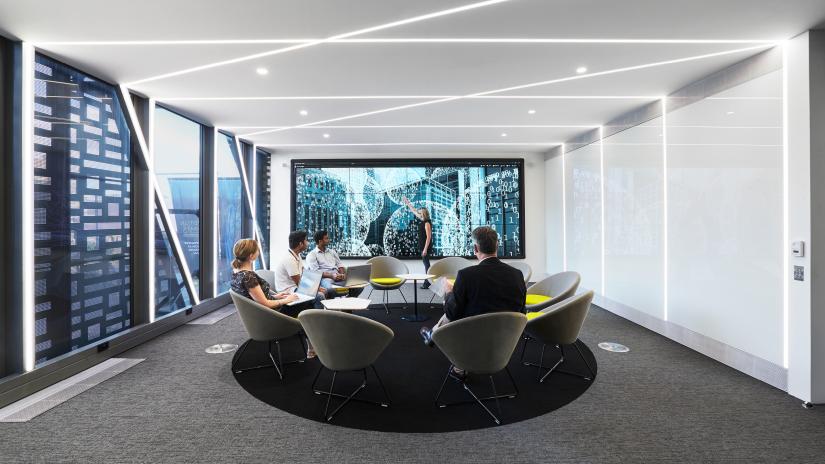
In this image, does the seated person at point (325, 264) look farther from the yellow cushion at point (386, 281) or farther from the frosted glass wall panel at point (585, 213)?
the frosted glass wall panel at point (585, 213)

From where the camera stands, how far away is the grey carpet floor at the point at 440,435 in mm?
2367

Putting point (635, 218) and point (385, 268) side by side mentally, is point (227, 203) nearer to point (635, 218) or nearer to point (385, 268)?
point (385, 268)

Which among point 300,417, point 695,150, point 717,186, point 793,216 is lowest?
point 300,417

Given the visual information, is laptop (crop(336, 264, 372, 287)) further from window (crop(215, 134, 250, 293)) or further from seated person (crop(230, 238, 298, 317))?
window (crop(215, 134, 250, 293))

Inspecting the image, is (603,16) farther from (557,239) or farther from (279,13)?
(557,239)

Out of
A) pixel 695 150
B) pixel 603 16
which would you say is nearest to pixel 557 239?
pixel 695 150

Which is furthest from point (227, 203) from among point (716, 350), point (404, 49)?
point (716, 350)

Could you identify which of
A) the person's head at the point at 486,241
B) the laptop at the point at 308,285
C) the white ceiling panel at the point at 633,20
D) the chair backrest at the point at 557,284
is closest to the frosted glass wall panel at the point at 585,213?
the chair backrest at the point at 557,284

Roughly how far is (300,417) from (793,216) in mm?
4337

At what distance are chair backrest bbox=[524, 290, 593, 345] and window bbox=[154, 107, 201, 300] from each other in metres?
4.85

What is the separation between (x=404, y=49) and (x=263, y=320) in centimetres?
278

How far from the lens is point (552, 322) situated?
334cm

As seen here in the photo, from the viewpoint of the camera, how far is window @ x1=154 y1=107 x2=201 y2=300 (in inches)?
208

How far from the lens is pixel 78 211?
12.7ft
